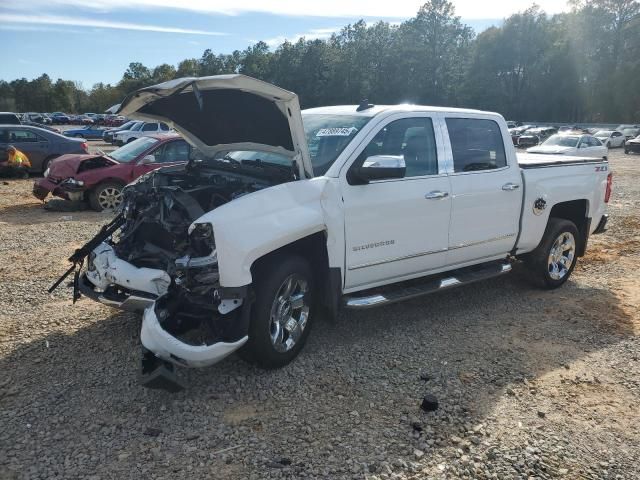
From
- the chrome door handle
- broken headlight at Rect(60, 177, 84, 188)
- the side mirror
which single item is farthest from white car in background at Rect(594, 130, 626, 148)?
the side mirror

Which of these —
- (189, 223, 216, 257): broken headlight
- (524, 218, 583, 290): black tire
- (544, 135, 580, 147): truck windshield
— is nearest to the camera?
(189, 223, 216, 257): broken headlight

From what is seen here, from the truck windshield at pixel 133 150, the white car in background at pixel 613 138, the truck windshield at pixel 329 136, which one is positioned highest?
the truck windshield at pixel 329 136

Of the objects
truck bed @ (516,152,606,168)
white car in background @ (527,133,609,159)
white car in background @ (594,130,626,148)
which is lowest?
white car in background @ (594,130,626,148)

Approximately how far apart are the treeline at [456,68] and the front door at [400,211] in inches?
2891

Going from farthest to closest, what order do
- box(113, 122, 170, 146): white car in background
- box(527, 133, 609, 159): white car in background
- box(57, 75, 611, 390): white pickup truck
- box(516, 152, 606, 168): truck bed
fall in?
1. box(113, 122, 170, 146): white car in background
2. box(527, 133, 609, 159): white car in background
3. box(516, 152, 606, 168): truck bed
4. box(57, 75, 611, 390): white pickup truck

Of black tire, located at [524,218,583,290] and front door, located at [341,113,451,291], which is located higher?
front door, located at [341,113,451,291]

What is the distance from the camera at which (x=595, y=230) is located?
23.2 ft

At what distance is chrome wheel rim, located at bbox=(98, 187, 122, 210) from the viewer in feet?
35.9

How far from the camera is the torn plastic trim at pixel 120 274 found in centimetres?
400

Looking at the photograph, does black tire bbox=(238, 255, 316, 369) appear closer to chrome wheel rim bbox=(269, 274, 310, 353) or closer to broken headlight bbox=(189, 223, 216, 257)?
chrome wheel rim bbox=(269, 274, 310, 353)

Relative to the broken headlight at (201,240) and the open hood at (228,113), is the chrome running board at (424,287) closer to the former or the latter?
the open hood at (228,113)

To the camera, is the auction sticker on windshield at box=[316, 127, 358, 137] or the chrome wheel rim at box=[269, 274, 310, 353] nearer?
the chrome wheel rim at box=[269, 274, 310, 353]

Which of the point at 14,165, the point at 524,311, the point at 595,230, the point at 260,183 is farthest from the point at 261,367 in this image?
the point at 14,165

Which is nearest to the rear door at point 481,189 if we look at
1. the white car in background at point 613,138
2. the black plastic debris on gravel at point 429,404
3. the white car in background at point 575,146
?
the black plastic debris on gravel at point 429,404
